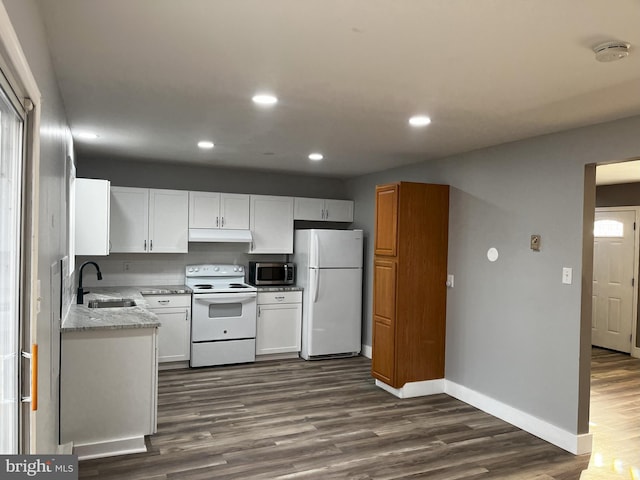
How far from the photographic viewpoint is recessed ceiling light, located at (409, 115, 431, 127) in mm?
3466

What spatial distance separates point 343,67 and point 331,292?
3903 millimetres

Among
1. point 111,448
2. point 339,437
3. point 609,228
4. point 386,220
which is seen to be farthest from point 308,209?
point 609,228

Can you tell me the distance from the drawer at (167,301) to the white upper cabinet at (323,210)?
1810 mm

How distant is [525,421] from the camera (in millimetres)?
4004

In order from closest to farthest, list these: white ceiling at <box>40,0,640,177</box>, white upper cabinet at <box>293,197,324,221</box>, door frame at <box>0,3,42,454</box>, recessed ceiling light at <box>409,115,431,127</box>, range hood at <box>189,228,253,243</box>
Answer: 1. door frame at <box>0,3,42,454</box>
2. white ceiling at <box>40,0,640,177</box>
3. recessed ceiling light at <box>409,115,431,127</box>
4. range hood at <box>189,228,253,243</box>
5. white upper cabinet at <box>293,197,324,221</box>

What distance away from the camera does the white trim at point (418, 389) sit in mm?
4707

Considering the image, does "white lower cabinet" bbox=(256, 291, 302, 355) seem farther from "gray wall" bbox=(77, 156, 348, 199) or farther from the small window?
the small window

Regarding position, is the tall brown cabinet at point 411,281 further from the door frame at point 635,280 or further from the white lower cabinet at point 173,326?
the door frame at point 635,280

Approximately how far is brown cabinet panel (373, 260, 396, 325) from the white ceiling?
1.28 metres

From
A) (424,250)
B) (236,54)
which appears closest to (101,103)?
(236,54)

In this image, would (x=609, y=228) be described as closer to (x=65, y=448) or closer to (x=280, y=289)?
(x=280, y=289)

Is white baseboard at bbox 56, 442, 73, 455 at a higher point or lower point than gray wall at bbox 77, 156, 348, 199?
lower

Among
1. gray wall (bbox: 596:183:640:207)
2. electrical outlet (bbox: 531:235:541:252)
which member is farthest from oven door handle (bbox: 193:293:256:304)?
gray wall (bbox: 596:183:640:207)

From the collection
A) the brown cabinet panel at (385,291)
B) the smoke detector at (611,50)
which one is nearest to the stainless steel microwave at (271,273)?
the brown cabinet panel at (385,291)
